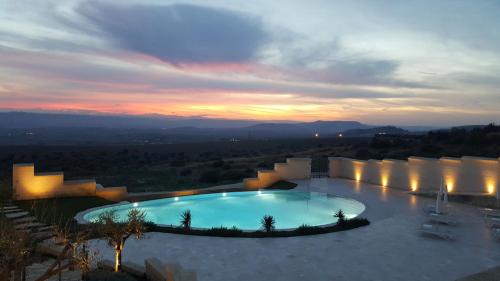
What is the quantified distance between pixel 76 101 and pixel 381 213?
32252mm

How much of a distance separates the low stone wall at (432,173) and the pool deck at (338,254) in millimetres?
4150

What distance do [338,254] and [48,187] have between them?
43.2 feet

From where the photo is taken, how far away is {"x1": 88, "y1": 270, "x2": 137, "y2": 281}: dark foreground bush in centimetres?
665

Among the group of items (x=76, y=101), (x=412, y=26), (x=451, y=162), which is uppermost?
(x=412, y=26)

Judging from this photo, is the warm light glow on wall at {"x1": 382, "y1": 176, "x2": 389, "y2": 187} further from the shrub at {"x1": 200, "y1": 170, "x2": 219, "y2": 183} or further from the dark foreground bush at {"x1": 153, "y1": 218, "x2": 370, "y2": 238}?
the shrub at {"x1": 200, "y1": 170, "x2": 219, "y2": 183}

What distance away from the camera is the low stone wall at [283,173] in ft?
65.4

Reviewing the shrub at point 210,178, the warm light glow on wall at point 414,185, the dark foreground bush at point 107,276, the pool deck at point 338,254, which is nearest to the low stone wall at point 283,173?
the shrub at point 210,178

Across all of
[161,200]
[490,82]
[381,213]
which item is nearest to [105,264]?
[161,200]

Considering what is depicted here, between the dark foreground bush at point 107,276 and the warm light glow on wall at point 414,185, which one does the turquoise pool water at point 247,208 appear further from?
the dark foreground bush at point 107,276

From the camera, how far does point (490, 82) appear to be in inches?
927

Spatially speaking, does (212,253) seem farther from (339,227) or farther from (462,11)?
(462,11)

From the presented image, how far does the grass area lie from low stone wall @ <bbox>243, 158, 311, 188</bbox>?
802 centimetres

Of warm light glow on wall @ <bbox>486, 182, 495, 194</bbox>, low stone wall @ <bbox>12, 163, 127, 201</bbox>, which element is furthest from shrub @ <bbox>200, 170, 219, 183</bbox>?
warm light glow on wall @ <bbox>486, 182, 495, 194</bbox>

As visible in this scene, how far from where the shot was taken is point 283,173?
21234 millimetres
